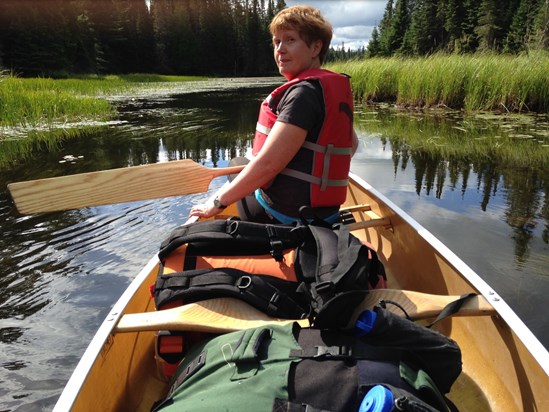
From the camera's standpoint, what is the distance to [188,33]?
59.8 metres

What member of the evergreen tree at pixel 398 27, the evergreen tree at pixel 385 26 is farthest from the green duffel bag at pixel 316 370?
the evergreen tree at pixel 385 26

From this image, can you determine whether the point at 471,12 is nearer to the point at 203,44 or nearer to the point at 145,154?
the point at 203,44

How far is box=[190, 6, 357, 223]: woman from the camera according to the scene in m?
2.07

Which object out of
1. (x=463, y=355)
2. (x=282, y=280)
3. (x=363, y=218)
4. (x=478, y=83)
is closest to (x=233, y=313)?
(x=282, y=280)

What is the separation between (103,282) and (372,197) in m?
2.26

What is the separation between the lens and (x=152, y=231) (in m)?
4.23

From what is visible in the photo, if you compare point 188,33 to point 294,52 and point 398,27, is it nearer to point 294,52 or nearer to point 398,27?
point 398,27

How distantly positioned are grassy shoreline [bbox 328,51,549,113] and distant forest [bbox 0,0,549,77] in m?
3.78

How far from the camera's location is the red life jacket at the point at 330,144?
2178 mm

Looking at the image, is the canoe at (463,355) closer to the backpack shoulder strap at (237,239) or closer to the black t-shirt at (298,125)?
the backpack shoulder strap at (237,239)

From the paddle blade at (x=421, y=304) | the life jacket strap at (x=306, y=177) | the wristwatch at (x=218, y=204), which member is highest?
the life jacket strap at (x=306, y=177)

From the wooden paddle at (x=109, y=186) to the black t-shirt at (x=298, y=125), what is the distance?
589mm

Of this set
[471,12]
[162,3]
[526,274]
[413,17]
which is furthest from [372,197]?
[162,3]

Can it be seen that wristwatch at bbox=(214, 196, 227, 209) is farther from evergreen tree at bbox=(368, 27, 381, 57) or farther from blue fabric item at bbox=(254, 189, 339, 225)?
evergreen tree at bbox=(368, 27, 381, 57)
